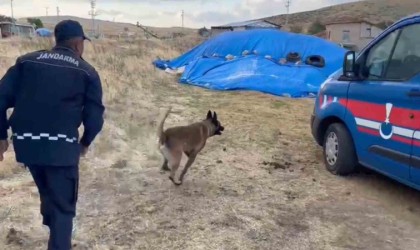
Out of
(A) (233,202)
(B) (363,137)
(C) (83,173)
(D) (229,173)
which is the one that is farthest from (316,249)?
(C) (83,173)

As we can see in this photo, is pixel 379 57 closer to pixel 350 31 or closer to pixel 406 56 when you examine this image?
pixel 406 56

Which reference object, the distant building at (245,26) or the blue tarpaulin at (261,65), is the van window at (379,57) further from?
the distant building at (245,26)

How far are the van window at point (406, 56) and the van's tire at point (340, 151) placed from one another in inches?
39.5

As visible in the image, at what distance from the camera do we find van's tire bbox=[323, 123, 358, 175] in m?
5.67

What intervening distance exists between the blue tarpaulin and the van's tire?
310 inches

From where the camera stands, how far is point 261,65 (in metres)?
15.5

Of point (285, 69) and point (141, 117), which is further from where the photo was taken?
point (285, 69)

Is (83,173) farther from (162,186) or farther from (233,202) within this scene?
(233,202)

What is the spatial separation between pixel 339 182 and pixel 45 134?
389 centimetres

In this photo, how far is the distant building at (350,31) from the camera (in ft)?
198

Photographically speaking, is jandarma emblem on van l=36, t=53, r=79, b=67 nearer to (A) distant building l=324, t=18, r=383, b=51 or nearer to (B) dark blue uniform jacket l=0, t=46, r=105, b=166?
(B) dark blue uniform jacket l=0, t=46, r=105, b=166

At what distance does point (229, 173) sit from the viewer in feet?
19.7

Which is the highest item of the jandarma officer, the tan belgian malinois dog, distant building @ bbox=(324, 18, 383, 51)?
distant building @ bbox=(324, 18, 383, 51)

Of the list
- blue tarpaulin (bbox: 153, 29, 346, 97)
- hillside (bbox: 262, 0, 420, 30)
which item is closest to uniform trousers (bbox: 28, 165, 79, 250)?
blue tarpaulin (bbox: 153, 29, 346, 97)
